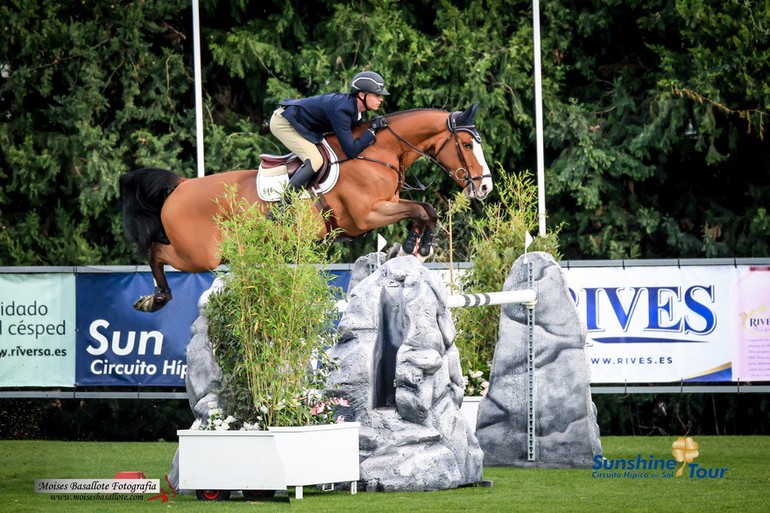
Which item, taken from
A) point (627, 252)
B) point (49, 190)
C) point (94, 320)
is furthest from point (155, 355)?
point (627, 252)

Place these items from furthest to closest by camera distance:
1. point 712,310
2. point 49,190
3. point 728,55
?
point 49,190 → point 728,55 → point 712,310

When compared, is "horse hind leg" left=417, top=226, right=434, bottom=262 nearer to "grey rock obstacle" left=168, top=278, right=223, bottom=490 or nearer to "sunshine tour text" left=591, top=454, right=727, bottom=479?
"grey rock obstacle" left=168, top=278, right=223, bottom=490

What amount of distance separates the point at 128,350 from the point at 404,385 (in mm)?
5527

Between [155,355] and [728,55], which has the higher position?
[728,55]

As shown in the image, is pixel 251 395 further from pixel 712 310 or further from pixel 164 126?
pixel 164 126

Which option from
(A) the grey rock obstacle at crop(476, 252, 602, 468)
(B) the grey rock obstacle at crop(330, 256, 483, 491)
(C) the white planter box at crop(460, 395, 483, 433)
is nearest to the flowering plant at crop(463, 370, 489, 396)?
(C) the white planter box at crop(460, 395, 483, 433)

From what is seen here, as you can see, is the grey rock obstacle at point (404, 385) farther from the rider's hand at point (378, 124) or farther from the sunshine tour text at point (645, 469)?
the rider's hand at point (378, 124)

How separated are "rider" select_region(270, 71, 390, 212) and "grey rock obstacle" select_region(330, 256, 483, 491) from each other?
1.51 metres

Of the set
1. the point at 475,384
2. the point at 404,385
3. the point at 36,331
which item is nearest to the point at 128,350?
the point at 36,331

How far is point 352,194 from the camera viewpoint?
30.5ft

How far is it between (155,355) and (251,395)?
5.31 m

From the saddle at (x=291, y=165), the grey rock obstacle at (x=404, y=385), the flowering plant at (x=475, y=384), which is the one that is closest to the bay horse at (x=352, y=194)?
the saddle at (x=291, y=165)

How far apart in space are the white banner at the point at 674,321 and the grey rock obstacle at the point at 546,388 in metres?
2.57

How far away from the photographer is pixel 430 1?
52.2 feet
